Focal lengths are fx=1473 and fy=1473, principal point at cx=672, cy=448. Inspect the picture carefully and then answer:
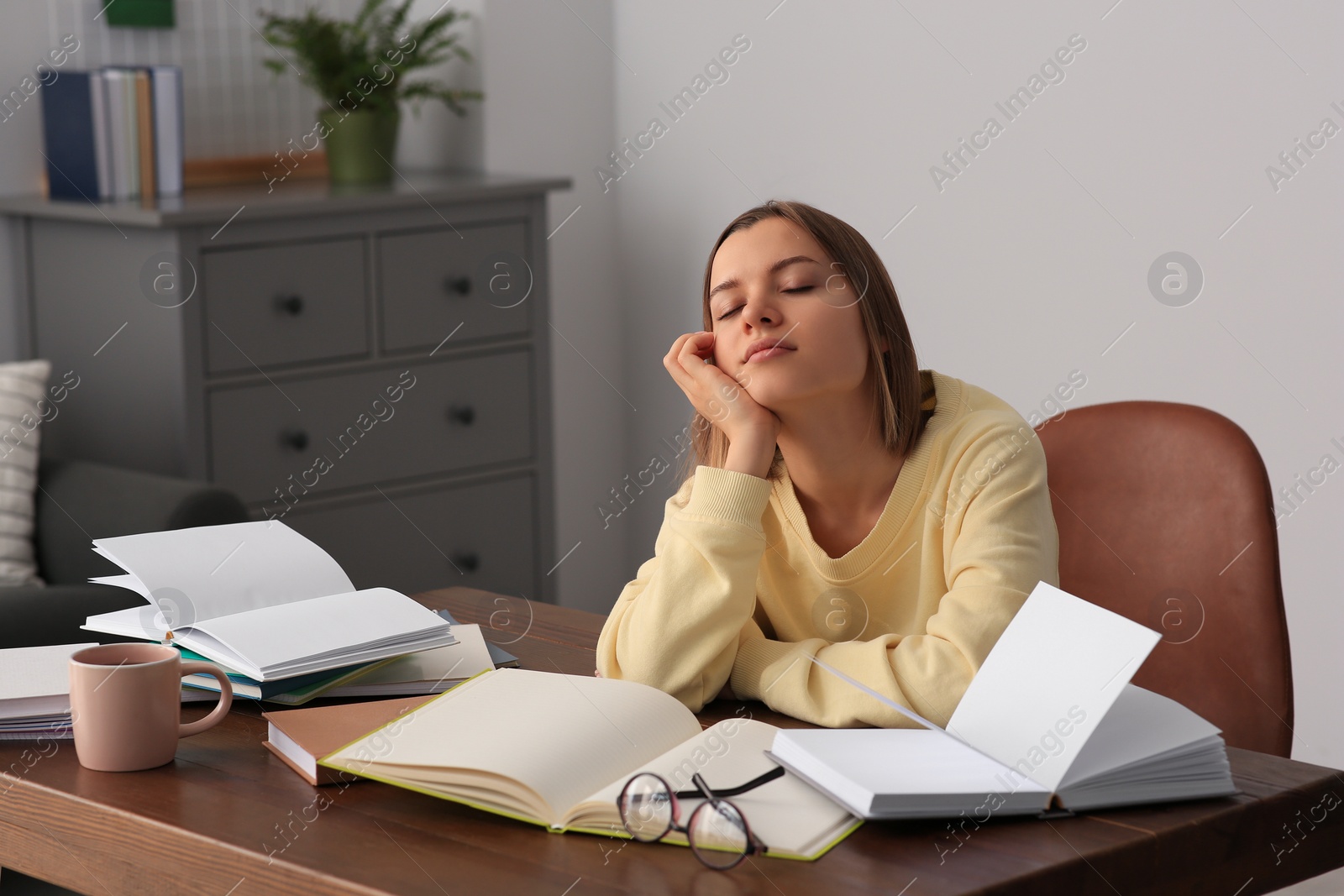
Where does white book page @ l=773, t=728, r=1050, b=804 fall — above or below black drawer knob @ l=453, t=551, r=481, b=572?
above

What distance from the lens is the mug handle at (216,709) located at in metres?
1.17

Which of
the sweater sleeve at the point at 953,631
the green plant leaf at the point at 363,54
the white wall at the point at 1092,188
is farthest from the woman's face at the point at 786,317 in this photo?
the green plant leaf at the point at 363,54

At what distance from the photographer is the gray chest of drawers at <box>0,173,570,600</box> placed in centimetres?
280

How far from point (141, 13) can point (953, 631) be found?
269cm

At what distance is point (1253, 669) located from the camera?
1.53m

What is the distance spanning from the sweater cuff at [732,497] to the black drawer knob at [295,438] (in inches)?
68.1

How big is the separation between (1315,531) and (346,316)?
1.87 meters

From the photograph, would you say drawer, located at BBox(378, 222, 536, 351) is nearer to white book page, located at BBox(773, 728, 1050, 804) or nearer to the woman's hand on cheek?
the woman's hand on cheek

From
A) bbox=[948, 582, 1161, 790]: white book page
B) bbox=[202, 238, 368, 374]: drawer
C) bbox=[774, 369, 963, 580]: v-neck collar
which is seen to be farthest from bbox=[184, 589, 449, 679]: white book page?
bbox=[202, 238, 368, 374]: drawer

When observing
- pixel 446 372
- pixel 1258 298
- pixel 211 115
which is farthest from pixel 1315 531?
pixel 211 115

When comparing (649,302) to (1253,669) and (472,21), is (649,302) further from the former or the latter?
(1253,669)

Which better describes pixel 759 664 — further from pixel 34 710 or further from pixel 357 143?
pixel 357 143

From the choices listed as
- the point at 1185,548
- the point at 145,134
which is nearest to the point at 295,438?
the point at 145,134

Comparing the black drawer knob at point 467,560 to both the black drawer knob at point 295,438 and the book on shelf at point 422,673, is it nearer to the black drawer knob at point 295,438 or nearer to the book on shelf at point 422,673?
the black drawer knob at point 295,438
